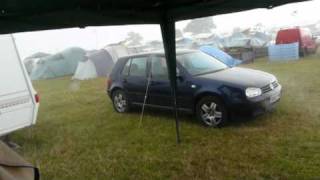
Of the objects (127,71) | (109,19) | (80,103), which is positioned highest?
(109,19)

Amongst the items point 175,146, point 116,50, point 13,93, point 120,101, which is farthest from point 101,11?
point 116,50

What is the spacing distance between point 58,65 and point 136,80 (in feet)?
49.6

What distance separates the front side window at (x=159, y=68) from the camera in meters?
7.95

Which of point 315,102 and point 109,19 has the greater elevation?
point 109,19

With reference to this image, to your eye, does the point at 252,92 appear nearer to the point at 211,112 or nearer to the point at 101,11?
the point at 211,112

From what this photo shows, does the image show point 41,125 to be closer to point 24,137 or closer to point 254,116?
point 24,137

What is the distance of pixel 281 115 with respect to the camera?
7520 millimetres

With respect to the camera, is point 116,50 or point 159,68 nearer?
point 159,68

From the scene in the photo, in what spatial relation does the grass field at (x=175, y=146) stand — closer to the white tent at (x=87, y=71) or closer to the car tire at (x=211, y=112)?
the car tire at (x=211, y=112)

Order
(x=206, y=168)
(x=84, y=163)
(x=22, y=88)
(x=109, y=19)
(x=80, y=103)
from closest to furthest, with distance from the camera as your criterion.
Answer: (x=109, y=19) < (x=206, y=168) < (x=84, y=163) < (x=22, y=88) < (x=80, y=103)

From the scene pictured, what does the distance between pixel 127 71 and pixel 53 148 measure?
274 centimetres

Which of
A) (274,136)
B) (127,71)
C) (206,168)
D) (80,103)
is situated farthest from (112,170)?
(80,103)

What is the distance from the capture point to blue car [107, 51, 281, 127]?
6.82 metres

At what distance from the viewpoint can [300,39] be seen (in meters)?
19.2
